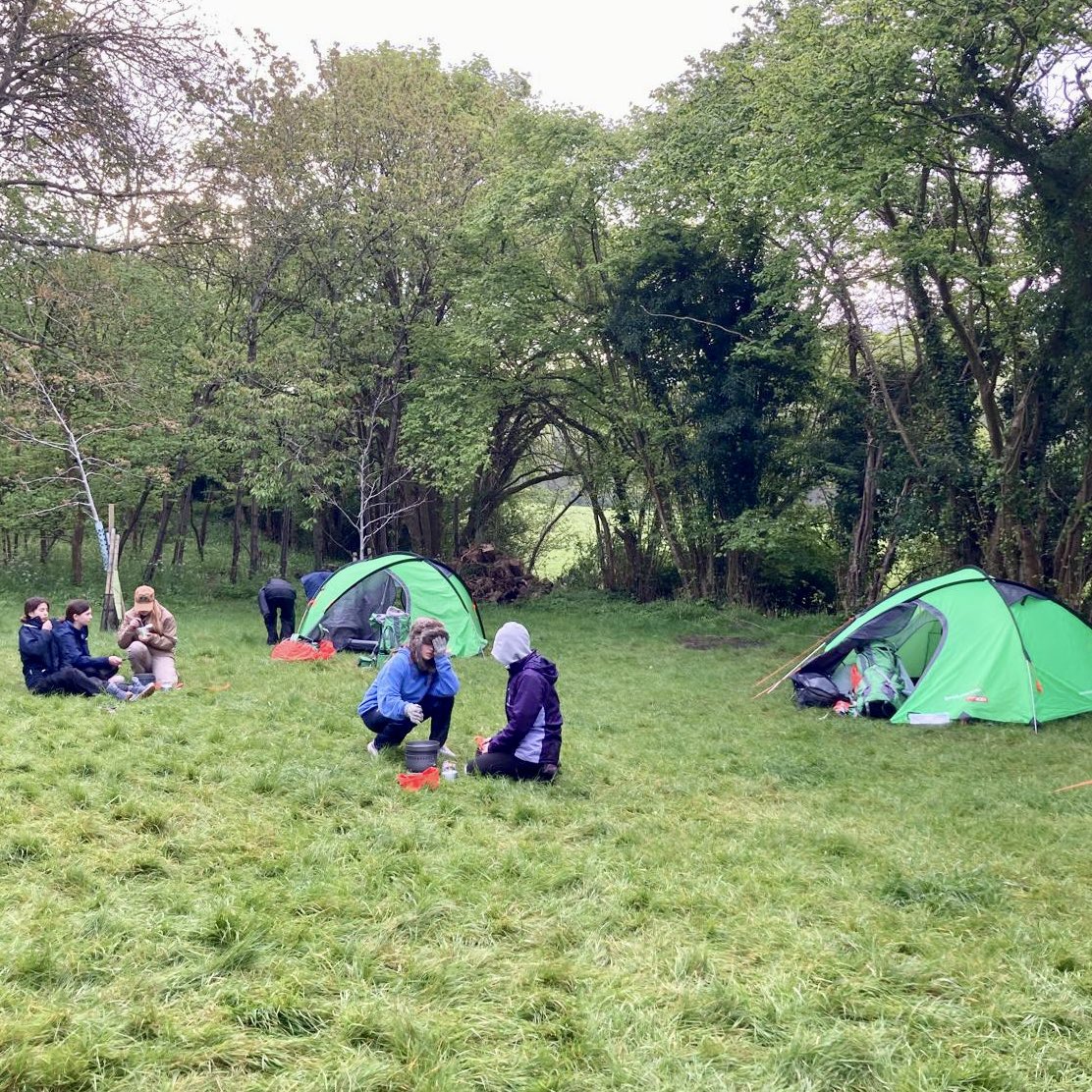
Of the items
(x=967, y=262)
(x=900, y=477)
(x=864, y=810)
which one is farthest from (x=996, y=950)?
(x=900, y=477)

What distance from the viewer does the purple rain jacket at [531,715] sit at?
5.74 meters

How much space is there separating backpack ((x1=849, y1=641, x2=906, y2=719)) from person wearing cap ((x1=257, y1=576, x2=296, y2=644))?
710 centimetres

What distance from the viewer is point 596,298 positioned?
683 inches

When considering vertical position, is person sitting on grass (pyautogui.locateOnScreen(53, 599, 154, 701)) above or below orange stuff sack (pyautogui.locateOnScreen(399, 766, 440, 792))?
above

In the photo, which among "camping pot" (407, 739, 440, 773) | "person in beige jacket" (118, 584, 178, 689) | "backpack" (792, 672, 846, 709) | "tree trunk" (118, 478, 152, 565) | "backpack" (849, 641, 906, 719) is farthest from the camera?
"tree trunk" (118, 478, 152, 565)

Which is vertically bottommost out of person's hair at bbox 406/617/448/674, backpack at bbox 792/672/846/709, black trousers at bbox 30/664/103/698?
backpack at bbox 792/672/846/709

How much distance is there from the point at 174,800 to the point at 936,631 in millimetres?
7819

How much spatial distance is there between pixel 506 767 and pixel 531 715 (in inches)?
16.4

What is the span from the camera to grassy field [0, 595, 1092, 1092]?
2734mm

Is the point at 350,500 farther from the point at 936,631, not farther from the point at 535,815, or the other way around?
the point at 535,815

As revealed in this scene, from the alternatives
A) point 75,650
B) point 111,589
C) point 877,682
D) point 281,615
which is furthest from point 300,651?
point 877,682

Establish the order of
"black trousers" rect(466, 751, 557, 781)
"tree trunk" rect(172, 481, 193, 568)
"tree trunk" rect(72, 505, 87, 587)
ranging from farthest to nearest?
"tree trunk" rect(172, 481, 193, 568), "tree trunk" rect(72, 505, 87, 587), "black trousers" rect(466, 751, 557, 781)

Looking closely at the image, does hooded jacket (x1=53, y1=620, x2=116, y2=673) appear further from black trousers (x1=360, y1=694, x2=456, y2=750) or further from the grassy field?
black trousers (x1=360, y1=694, x2=456, y2=750)

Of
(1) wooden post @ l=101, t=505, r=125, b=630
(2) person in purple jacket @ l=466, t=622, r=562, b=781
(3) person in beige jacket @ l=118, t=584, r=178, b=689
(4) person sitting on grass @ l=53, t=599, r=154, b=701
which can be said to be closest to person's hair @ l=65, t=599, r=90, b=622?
(4) person sitting on grass @ l=53, t=599, r=154, b=701
